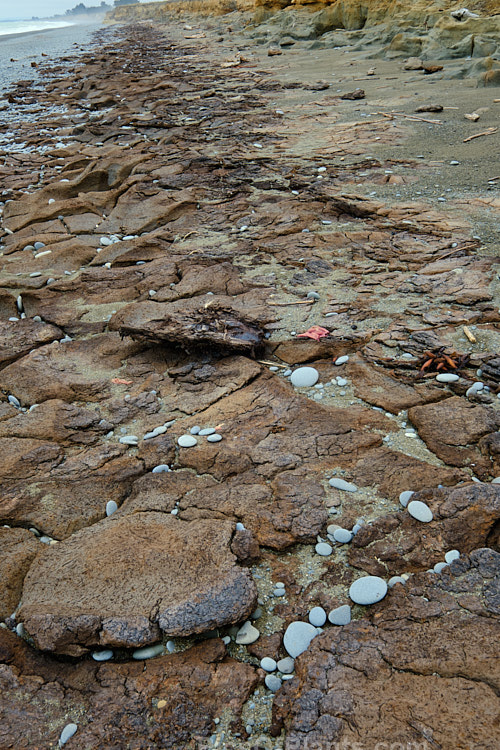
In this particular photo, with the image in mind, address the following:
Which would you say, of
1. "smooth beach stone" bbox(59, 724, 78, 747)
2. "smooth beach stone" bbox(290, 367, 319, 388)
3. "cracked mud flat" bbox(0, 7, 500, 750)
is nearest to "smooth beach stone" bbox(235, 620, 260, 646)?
"cracked mud flat" bbox(0, 7, 500, 750)

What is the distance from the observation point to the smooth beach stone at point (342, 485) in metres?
2.02

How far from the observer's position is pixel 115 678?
1.49 meters

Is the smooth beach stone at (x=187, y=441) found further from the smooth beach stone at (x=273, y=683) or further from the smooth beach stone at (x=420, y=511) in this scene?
the smooth beach stone at (x=273, y=683)

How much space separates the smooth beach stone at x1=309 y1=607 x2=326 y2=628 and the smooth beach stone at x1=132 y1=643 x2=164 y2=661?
451 mm

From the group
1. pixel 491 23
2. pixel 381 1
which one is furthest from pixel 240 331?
pixel 381 1

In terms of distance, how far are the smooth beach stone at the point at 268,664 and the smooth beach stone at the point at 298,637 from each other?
0.05m

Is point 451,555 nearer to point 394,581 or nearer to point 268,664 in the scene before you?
point 394,581

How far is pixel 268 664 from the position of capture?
150cm

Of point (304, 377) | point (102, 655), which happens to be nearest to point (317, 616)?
point (102, 655)

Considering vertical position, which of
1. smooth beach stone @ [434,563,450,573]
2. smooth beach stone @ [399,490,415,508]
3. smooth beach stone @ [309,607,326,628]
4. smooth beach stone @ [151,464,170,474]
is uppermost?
smooth beach stone @ [434,563,450,573]

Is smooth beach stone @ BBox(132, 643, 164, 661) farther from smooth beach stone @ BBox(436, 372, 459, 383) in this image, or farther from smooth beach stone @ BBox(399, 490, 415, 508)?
smooth beach stone @ BBox(436, 372, 459, 383)

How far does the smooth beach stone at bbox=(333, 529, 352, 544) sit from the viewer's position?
1819mm

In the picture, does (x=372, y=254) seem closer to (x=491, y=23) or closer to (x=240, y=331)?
(x=240, y=331)

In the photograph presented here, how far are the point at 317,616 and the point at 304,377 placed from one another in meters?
1.30
